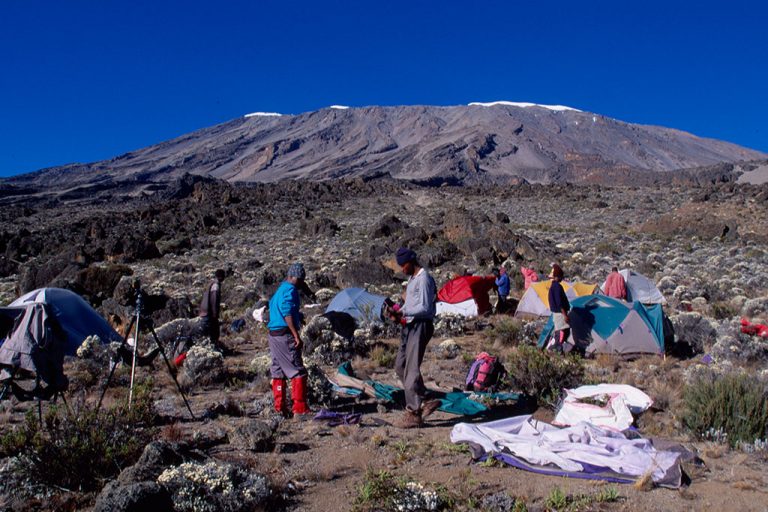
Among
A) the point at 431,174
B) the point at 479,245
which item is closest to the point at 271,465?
the point at 479,245

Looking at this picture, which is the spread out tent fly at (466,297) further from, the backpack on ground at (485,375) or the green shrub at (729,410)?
the green shrub at (729,410)

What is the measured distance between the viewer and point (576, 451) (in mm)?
3840

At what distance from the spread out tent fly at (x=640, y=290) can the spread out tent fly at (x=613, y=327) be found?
355 centimetres

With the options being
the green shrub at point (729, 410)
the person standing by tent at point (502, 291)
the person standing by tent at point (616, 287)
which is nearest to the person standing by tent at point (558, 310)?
the green shrub at point (729, 410)

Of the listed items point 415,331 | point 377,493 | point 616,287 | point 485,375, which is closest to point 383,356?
point 485,375

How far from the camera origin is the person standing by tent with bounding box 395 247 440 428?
4637mm

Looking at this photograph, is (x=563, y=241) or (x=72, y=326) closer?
(x=72, y=326)

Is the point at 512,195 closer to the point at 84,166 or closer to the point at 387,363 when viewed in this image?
the point at 387,363

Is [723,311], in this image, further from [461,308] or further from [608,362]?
[461,308]

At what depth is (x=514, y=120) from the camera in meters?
134

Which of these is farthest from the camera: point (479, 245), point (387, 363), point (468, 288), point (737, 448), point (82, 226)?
point (82, 226)

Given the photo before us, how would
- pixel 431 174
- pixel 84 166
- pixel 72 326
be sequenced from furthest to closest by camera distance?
pixel 84 166, pixel 431 174, pixel 72 326

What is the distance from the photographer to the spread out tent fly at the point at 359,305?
9211 mm

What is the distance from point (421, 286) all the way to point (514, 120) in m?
137
